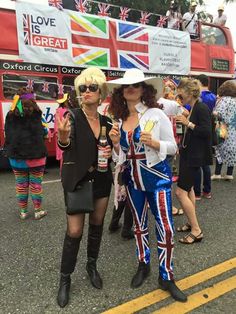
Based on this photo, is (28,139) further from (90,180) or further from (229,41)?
(229,41)

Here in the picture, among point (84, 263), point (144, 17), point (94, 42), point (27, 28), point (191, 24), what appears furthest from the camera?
point (191, 24)

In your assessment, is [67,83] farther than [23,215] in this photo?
Yes

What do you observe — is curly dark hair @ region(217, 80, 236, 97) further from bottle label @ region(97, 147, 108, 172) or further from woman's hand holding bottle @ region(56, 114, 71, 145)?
woman's hand holding bottle @ region(56, 114, 71, 145)

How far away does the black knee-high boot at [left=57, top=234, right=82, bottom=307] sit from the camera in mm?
2627

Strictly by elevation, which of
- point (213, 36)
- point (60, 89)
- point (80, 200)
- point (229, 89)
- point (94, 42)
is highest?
point (213, 36)

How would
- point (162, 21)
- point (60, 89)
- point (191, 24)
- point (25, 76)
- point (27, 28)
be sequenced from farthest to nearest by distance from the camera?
point (191, 24) < point (162, 21) < point (60, 89) < point (25, 76) < point (27, 28)

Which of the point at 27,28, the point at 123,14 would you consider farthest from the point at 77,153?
the point at 123,14

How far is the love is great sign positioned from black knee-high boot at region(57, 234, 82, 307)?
5.49m

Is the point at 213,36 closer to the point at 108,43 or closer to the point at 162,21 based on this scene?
the point at 162,21

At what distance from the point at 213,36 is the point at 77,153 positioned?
9826 mm

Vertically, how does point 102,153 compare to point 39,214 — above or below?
above

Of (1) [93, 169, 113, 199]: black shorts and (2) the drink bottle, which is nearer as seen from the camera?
(2) the drink bottle

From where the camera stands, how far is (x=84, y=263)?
3.29 m

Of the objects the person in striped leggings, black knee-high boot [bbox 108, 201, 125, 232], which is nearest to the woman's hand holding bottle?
black knee-high boot [bbox 108, 201, 125, 232]
